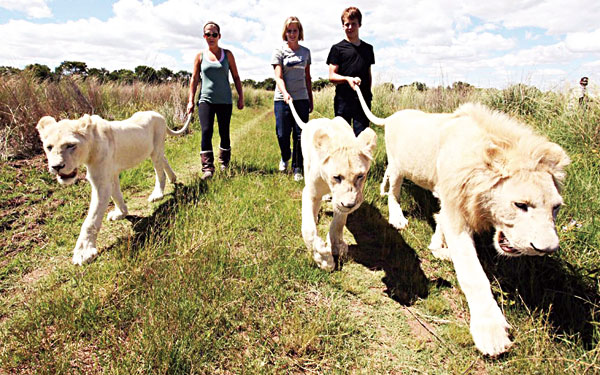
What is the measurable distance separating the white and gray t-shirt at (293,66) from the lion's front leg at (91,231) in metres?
3.14

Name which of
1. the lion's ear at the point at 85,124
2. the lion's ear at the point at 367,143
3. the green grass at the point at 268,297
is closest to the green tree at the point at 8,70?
the green grass at the point at 268,297

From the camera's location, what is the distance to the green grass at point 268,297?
2.02 meters

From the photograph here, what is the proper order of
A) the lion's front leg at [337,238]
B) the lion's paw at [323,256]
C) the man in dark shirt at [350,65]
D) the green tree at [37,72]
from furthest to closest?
the green tree at [37,72]
the man in dark shirt at [350,65]
the lion's front leg at [337,238]
the lion's paw at [323,256]

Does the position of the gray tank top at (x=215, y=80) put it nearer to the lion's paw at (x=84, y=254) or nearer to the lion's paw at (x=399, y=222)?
the lion's paw at (x=84, y=254)

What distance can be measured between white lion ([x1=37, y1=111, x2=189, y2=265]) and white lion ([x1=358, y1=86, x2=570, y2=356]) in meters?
3.41

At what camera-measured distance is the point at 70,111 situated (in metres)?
7.79

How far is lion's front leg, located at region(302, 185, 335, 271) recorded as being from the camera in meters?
2.89

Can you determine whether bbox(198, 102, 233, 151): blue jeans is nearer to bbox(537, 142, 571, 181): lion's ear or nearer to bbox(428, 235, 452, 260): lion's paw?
bbox(428, 235, 452, 260): lion's paw

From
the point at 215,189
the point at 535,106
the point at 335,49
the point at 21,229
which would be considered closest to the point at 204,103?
the point at 215,189

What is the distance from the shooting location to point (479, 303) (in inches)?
84.1

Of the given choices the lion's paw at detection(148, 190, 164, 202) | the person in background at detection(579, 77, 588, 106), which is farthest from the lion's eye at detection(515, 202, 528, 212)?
the person in background at detection(579, 77, 588, 106)

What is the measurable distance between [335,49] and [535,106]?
5329mm

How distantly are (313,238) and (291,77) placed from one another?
10.8ft

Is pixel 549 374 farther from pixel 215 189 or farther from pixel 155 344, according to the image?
pixel 215 189
